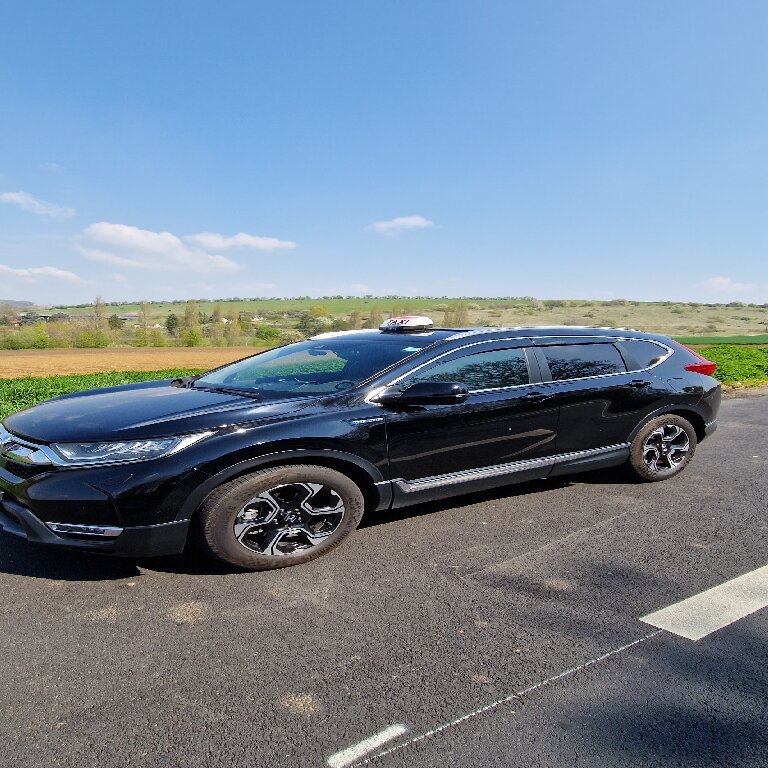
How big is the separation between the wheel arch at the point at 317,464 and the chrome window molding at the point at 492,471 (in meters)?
0.13

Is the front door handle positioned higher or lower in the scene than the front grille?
higher

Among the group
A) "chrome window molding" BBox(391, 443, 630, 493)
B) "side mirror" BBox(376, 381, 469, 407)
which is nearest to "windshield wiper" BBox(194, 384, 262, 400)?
"side mirror" BBox(376, 381, 469, 407)

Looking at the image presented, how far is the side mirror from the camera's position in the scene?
341cm

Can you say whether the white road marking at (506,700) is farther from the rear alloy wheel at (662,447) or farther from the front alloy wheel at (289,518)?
the rear alloy wheel at (662,447)

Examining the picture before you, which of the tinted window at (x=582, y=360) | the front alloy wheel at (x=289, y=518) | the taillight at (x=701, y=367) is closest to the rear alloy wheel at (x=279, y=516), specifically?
the front alloy wheel at (x=289, y=518)

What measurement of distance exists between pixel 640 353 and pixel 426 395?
241 cm

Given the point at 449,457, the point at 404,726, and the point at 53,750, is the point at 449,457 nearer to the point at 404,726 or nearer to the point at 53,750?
the point at 404,726

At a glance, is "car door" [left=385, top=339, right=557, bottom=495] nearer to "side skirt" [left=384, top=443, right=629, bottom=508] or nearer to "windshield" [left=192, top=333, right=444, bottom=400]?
"side skirt" [left=384, top=443, right=629, bottom=508]

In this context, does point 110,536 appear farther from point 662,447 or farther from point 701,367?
point 701,367

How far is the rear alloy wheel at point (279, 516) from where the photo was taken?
300cm

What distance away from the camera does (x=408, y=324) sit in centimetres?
445

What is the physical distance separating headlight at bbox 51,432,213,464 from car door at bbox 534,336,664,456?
2623 mm

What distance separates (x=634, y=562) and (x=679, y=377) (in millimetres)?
2266

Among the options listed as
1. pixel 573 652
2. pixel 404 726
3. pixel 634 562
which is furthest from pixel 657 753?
pixel 634 562
